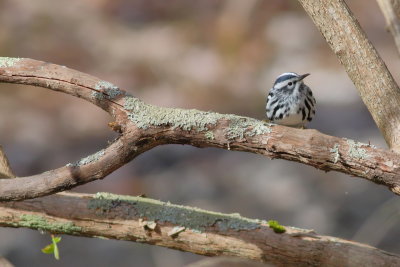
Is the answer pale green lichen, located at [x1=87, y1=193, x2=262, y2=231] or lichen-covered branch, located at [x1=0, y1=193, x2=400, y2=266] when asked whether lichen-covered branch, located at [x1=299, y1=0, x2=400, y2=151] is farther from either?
pale green lichen, located at [x1=87, y1=193, x2=262, y2=231]

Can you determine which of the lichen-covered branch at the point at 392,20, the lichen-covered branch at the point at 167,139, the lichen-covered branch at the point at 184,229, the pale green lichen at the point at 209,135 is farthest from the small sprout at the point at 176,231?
the lichen-covered branch at the point at 392,20

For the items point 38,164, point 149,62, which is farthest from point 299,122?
point 149,62

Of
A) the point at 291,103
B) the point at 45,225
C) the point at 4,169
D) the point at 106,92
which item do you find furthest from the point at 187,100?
the point at 106,92

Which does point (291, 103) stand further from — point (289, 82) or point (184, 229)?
point (184, 229)

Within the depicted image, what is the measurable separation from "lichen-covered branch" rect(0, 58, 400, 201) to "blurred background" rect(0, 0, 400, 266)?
1.79m

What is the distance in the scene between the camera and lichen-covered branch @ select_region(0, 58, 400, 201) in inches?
122

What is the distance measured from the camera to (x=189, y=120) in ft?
10.6

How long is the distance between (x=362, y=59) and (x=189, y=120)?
28.6 inches

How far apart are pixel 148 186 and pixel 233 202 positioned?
865mm

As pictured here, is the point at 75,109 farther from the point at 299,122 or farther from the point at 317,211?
the point at 299,122

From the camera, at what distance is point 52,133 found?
28.2 feet

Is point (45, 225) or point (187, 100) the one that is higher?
point (187, 100)

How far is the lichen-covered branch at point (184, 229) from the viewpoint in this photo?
3.61 m

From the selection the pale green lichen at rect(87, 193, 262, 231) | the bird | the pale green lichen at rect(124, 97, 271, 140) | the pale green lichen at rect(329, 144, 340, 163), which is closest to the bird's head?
the bird
